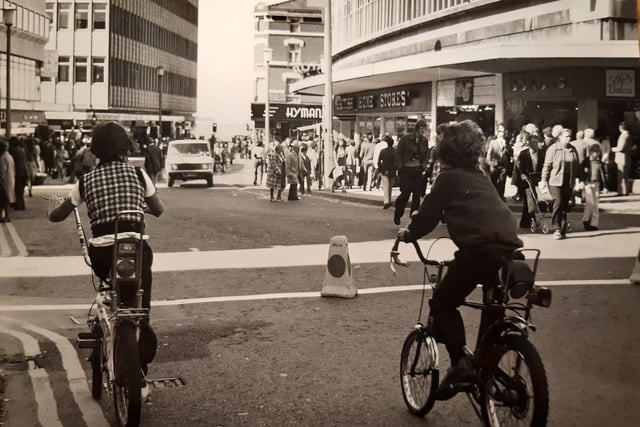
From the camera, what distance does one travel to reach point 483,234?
5.28 meters

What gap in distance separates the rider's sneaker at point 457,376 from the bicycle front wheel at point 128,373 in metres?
1.63

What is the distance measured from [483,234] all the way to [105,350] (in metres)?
2.38

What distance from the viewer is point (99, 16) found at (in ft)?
235

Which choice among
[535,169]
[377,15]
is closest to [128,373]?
[535,169]

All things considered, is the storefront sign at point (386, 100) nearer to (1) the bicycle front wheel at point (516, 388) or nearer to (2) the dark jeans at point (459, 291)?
(2) the dark jeans at point (459, 291)

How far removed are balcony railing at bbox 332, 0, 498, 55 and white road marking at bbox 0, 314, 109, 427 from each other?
26.2 meters

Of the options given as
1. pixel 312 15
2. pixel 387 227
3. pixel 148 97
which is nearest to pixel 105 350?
pixel 387 227

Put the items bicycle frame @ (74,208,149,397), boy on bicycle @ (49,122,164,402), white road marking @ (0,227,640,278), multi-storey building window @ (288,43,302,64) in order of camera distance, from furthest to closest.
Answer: multi-storey building window @ (288,43,302,64), white road marking @ (0,227,640,278), boy on bicycle @ (49,122,164,402), bicycle frame @ (74,208,149,397)

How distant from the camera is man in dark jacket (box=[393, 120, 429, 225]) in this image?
18938 mm

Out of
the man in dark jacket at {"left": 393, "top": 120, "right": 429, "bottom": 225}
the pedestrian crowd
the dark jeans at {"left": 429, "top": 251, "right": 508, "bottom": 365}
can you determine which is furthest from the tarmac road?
the man in dark jacket at {"left": 393, "top": 120, "right": 429, "bottom": 225}

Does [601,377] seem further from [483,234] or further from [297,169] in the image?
[297,169]

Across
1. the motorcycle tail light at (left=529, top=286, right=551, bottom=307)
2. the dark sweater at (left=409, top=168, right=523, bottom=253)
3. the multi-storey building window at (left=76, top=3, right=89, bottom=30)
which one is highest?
the multi-storey building window at (left=76, top=3, right=89, bottom=30)

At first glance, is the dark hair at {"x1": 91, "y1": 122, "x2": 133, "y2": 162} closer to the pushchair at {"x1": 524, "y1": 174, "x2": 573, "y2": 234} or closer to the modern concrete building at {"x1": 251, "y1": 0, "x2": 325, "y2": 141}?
the pushchair at {"x1": 524, "y1": 174, "x2": 573, "y2": 234}

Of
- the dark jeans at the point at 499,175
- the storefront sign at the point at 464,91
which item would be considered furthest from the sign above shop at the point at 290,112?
the dark jeans at the point at 499,175
